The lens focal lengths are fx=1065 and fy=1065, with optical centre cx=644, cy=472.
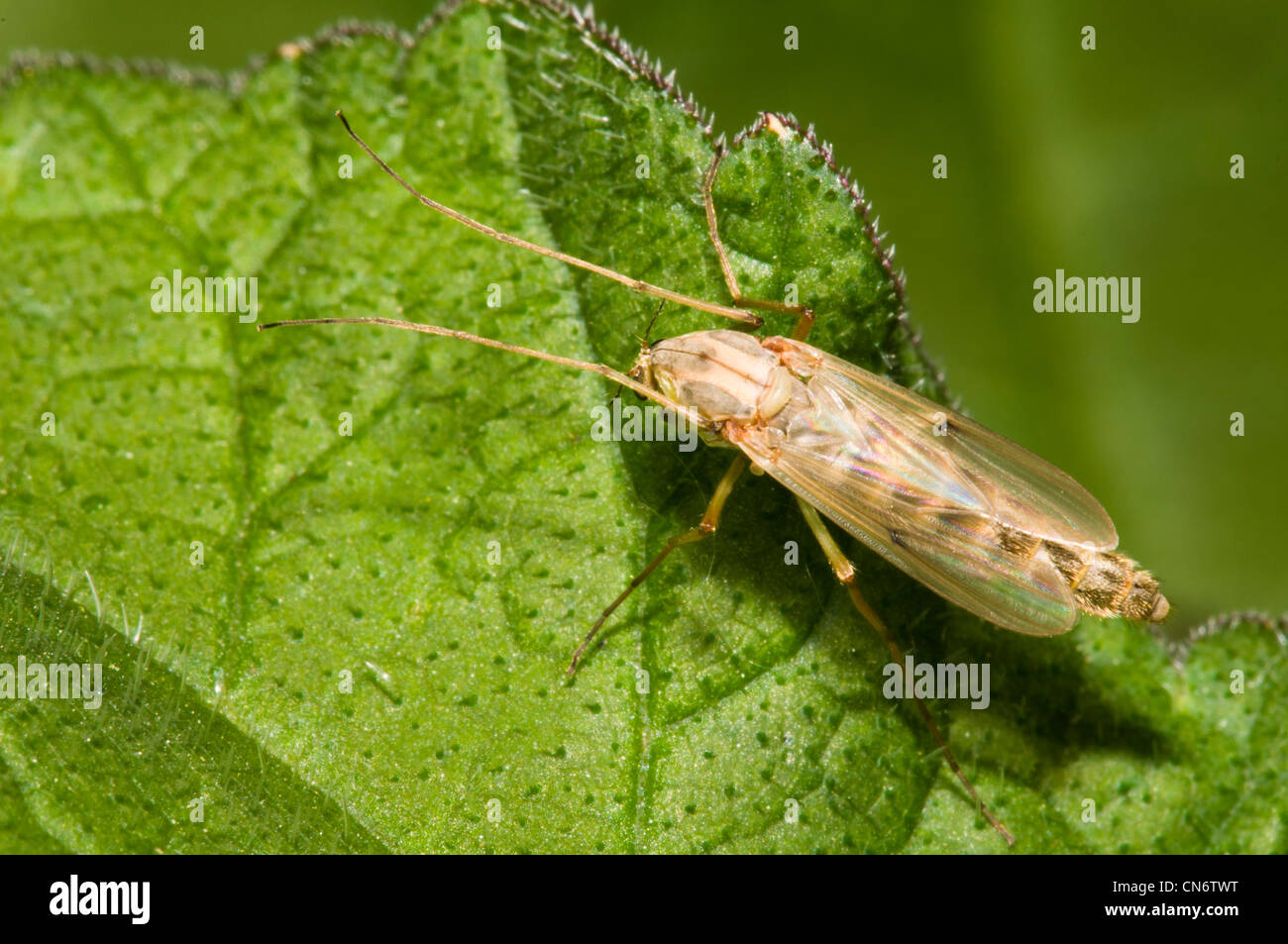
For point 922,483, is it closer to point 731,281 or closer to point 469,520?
point 731,281

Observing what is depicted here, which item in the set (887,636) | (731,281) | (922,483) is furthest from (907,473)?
(731,281)

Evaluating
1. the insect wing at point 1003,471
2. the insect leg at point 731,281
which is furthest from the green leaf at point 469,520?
the insect wing at point 1003,471

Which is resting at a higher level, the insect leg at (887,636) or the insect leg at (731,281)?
the insect leg at (731,281)

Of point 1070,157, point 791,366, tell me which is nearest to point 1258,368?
point 1070,157

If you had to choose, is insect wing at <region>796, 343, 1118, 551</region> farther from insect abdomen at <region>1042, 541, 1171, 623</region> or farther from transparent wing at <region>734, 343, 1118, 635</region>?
insect abdomen at <region>1042, 541, 1171, 623</region>

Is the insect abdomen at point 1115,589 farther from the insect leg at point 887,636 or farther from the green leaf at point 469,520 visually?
the insect leg at point 887,636
